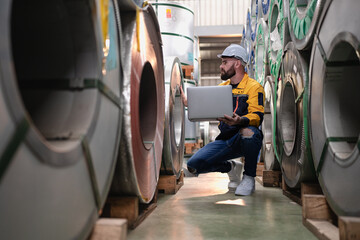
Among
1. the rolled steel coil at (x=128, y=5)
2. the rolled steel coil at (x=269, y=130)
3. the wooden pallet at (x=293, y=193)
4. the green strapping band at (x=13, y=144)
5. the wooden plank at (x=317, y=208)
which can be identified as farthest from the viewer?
the rolled steel coil at (x=269, y=130)

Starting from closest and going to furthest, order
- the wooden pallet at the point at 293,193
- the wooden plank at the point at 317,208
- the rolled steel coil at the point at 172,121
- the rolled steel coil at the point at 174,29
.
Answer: the wooden plank at the point at 317,208
the wooden pallet at the point at 293,193
the rolled steel coil at the point at 172,121
the rolled steel coil at the point at 174,29

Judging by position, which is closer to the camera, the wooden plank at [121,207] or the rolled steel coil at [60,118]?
the rolled steel coil at [60,118]

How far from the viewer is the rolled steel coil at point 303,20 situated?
188 cm

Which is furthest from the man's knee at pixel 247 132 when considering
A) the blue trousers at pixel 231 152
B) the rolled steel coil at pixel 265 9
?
the rolled steel coil at pixel 265 9

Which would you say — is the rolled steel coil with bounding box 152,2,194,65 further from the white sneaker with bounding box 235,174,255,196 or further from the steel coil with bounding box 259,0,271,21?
the white sneaker with bounding box 235,174,255,196

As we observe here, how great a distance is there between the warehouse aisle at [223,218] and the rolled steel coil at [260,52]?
1.66 metres

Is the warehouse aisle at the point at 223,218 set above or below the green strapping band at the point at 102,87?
below

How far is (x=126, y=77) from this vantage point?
5.02 feet

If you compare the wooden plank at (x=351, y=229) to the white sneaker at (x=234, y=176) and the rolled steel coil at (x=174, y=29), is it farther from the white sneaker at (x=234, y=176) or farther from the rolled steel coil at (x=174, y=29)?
the rolled steel coil at (x=174, y=29)

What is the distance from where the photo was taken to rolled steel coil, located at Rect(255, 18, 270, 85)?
4070 millimetres

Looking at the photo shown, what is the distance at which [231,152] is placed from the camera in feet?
10.4

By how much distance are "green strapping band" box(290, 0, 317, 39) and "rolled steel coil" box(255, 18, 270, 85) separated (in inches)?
62.4

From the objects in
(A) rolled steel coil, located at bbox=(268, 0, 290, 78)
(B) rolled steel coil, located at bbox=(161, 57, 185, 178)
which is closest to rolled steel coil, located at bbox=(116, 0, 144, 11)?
(B) rolled steel coil, located at bbox=(161, 57, 185, 178)

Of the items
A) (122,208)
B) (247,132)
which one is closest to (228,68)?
(247,132)
